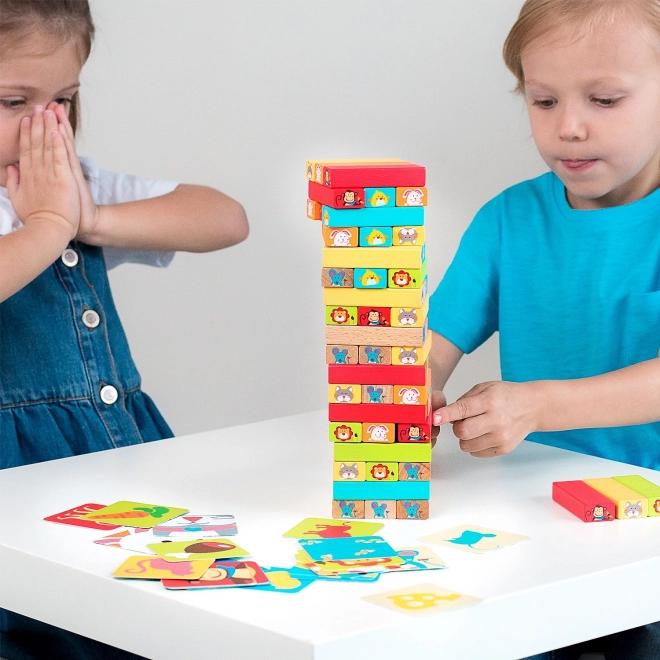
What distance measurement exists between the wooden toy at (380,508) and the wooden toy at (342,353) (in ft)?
0.42

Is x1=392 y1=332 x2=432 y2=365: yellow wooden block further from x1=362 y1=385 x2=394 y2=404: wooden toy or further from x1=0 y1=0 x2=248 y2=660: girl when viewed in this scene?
x1=0 y1=0 x2=248 y2=660: girl

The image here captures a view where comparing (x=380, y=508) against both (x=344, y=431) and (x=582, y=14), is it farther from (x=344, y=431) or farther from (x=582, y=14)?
(x=582, y=14)

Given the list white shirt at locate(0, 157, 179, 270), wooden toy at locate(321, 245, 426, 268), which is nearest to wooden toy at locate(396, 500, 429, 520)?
wooden toy at locate(321, 245, 426, 268)

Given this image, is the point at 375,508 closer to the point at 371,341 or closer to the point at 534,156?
the point at 371,341

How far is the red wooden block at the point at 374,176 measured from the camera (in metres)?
0.88

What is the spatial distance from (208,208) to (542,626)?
896 mm

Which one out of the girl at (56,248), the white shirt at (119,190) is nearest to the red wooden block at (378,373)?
the girl at (56,248)

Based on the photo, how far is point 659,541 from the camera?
86cm

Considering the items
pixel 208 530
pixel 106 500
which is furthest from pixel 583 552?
pixel 106 500

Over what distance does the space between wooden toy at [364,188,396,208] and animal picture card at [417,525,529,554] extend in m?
0.28

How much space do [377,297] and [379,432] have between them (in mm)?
119

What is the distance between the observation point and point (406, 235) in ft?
2.93

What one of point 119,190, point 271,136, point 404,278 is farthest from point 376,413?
point 271,136

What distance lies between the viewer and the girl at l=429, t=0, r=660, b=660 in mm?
1061
